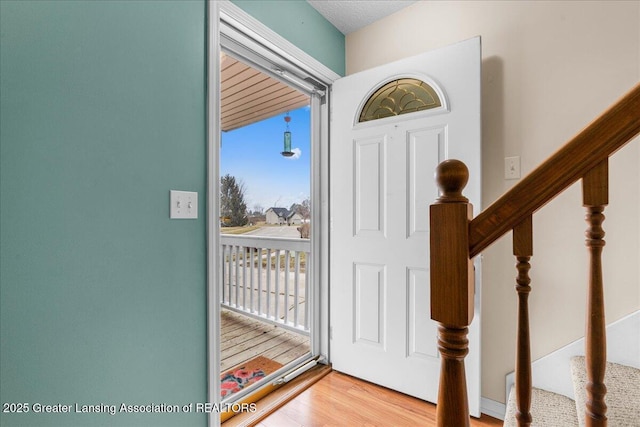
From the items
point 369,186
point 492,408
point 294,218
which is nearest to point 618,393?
point 492,408

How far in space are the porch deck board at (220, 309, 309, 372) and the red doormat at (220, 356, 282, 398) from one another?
2.4 inches

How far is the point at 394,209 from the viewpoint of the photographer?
1.86m

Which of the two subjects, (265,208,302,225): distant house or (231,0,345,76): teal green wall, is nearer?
(231,0,345,76): teal green wall

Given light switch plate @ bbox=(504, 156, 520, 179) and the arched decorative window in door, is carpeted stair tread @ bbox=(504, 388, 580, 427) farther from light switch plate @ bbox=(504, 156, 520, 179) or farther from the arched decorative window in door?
the arched decorative window in door

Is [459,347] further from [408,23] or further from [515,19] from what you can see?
[408,23]

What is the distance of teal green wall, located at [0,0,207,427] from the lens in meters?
0.91

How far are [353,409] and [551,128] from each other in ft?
5.94

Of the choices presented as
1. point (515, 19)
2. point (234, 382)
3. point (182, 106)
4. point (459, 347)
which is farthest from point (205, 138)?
point (515, 19)

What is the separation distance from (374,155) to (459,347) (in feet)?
4.72

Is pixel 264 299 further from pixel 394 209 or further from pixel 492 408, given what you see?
pixel 492 408

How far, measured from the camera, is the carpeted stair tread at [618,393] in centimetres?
95

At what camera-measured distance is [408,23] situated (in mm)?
1996

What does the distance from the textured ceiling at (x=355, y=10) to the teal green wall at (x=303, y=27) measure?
46mm

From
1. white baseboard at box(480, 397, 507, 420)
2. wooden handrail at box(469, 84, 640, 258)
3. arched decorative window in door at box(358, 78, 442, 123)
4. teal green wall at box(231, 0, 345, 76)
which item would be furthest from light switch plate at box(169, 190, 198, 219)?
white baseboard at box(480, 397, 507, 420)
